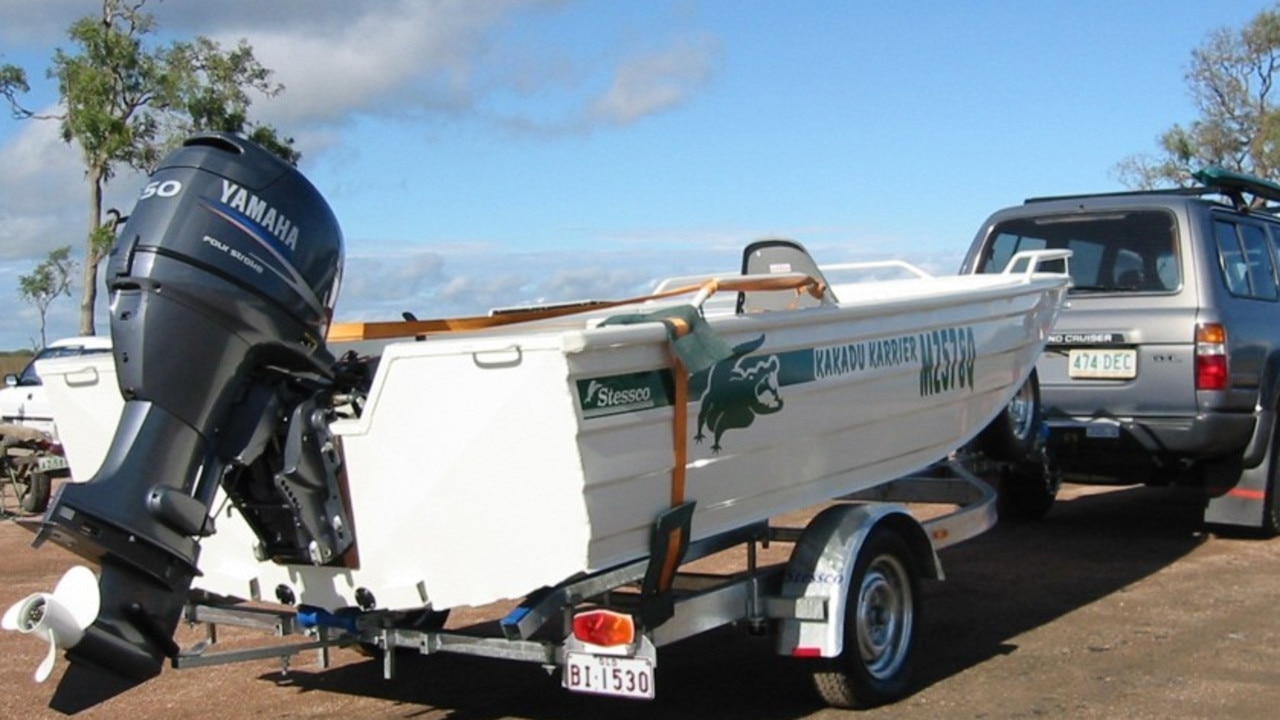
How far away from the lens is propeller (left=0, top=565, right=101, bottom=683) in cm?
437

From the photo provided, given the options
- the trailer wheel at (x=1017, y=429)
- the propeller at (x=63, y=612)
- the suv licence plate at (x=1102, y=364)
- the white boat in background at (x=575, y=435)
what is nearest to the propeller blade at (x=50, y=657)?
the propeller at (x=63, y=612)

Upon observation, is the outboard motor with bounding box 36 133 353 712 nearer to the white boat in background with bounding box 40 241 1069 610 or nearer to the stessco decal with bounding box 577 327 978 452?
the white boat in background with bounding box 40 241 1069 610

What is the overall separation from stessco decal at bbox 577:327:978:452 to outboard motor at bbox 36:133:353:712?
108 centimetres

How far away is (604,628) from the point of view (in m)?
4.83

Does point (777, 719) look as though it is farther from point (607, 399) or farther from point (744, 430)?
point (607, 399)

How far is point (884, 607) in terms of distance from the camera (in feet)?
19.7

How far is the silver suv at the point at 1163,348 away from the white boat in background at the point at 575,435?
2879 mm

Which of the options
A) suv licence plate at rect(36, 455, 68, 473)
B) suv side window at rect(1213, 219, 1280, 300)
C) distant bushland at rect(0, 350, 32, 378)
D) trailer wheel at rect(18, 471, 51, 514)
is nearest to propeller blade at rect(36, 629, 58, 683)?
suv side window at rect(1213, 219, 1280, 300)

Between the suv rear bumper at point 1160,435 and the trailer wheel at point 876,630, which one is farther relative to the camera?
the suv rear bumper at point 1160,435

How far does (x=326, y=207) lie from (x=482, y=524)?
1.41m

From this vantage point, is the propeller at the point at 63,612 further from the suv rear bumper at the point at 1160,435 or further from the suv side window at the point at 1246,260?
the suv side window at the point at 1246,260

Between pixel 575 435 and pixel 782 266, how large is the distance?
1.85 metres

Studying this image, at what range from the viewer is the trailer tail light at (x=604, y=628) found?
4785mm

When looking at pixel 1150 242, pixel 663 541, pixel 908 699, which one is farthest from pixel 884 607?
pixel 1150 242
